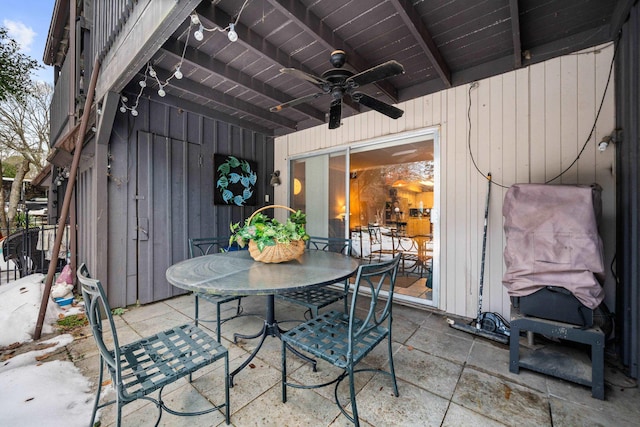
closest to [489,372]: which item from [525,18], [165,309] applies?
[525,18]

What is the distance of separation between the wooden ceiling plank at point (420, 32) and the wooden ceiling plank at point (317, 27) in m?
0.55

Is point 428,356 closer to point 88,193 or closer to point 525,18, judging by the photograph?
point 525,18

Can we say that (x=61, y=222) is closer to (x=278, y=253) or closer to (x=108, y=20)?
(x=108, y=20)

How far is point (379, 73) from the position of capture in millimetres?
1816

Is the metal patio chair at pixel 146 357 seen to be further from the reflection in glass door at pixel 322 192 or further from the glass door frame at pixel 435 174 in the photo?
the reflection in glass door at pixel 322 192

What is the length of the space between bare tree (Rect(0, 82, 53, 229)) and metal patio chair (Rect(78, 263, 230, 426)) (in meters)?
8.42

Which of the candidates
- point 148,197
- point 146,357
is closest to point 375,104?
point 146,357

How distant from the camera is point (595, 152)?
220 centimetres

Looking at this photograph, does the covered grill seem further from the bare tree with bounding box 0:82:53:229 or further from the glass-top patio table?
the bare tree with bounding box 0:82:53:229

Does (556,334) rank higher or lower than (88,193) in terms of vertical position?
lower

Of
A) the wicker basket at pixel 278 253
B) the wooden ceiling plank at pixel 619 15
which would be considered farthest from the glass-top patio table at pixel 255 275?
the wooden ceiling plank at pixel 619 15

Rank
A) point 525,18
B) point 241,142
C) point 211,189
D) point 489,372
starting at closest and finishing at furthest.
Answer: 1. point 489,372
2. point 525,18
3. point 211,189
4. point 241,142

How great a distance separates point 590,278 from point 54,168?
8085mm

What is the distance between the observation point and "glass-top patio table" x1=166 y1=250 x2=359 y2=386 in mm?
1423
